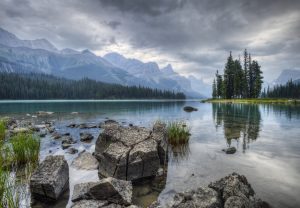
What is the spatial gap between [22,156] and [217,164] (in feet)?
37.0

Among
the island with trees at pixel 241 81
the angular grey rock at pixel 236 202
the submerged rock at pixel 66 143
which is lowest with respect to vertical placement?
the submerged rock at pixel 66 143

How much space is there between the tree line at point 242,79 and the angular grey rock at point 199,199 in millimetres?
95924

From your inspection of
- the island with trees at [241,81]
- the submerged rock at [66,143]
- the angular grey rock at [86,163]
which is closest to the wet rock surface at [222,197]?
the angular grey rock at [86,163]

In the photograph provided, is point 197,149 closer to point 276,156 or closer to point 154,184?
point 276,156

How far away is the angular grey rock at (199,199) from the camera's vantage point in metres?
6.31

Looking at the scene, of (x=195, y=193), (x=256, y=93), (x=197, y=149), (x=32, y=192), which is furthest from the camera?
(x=256, y=93)

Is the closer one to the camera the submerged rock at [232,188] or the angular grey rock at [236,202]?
the angular grey rock at [236,202]

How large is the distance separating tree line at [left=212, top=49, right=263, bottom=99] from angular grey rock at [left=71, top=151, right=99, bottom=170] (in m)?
93.2

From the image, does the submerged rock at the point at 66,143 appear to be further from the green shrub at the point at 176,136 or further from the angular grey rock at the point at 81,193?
the angular grey rock at the point at 81,193

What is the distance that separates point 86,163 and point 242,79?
316 feet

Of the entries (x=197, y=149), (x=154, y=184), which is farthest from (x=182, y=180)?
(x=197, y=149)

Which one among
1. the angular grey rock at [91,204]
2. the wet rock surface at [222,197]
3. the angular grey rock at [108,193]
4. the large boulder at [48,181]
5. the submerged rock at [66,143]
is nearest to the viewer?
the wet rock surface at [222,197]

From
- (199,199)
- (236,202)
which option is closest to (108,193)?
(199,199)

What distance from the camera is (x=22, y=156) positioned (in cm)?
1159
